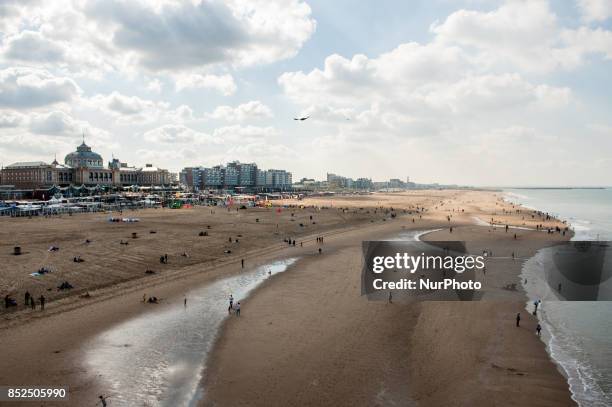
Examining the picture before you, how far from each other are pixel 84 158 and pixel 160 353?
17613 centimetres

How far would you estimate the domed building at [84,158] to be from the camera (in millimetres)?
168125

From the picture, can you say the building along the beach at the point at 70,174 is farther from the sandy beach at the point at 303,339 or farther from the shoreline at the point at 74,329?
the shoreline at the point at 74,329

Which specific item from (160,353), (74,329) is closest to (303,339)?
(160,353)

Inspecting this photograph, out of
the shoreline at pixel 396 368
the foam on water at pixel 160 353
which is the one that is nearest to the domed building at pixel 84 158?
the foam on water at pixel 160 353

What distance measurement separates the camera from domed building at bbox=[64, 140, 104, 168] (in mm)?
168125

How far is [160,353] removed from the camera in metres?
19.1

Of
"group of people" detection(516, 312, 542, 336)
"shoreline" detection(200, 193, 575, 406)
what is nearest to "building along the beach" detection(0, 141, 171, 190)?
"shoreline" detection(200, 193, 575, 406)

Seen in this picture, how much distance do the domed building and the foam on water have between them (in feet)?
543

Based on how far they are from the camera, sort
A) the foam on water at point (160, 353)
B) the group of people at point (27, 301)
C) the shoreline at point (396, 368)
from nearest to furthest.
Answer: the shoreline at point (396, 368), the foam on water at point (160, 353), the group of people at point (27, 301)

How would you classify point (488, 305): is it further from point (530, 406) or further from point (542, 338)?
point (530, 406)

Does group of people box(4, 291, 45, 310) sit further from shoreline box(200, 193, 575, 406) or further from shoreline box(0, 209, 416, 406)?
shoreline box(200, 193, 575, 406)

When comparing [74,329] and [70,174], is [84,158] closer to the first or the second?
[70,174]

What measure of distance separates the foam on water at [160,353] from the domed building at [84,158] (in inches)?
6514

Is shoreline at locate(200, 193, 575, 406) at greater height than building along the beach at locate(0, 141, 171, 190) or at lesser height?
lesser
